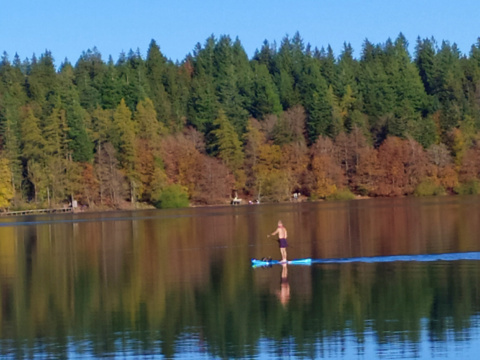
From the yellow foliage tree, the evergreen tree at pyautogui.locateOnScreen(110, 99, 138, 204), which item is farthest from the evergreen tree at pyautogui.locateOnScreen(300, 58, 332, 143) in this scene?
the yellow foliage tree

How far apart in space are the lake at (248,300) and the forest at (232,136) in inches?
3057

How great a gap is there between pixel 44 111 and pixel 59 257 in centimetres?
9219

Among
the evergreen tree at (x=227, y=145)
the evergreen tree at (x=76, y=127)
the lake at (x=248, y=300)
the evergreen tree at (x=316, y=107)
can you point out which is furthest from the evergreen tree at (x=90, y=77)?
the lake at (x=248, y=300)

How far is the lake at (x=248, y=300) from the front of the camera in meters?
20.1

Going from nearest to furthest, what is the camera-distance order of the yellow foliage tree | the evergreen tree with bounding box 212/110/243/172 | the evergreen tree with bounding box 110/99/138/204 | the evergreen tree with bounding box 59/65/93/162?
the yellow foliage tree
the evergreen tree with bounding box 110/99/138/204
the evergreen tree with bounding box 59/65/93/162
the evergreen tree with bounding box 212/110/243/172

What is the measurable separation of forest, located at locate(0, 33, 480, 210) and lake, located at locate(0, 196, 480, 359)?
3057 inches

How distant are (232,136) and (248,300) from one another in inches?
4208

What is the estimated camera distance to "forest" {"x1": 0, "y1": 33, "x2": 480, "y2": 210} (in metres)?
125

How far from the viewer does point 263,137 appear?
13638cm

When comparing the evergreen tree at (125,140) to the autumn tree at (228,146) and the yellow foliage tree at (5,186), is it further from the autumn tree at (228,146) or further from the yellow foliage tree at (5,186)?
the yellow foliage tree at (5,186)

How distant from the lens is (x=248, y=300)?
85.8 ft

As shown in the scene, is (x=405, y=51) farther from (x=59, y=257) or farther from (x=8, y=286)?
(x=8, y=286)

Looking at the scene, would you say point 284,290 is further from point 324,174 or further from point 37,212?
point 324,174

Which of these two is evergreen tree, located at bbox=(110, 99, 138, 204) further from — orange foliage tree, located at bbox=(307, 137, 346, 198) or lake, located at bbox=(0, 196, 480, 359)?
lake, located at bbox=(0, 196, 480, 359)
